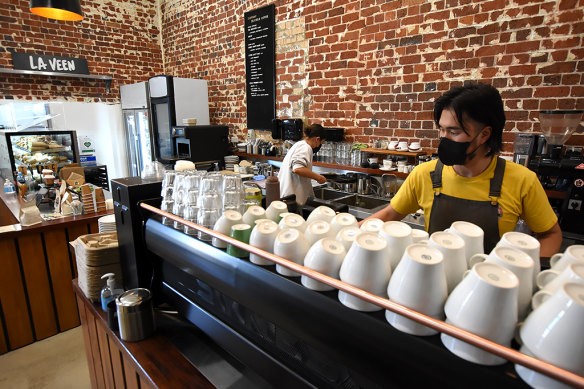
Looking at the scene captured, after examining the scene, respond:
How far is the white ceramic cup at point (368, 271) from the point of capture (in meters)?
0.70

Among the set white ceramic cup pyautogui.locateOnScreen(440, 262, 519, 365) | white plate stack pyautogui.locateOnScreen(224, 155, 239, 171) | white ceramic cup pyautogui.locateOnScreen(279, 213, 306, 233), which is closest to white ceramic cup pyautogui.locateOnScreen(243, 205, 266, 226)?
white ceramic cup pyautogui.locateOnScreen(279, 213, 306, 233)

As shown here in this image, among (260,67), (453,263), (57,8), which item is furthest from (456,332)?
(260,67)

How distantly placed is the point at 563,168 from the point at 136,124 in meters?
5.83

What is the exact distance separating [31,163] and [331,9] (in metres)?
4.08

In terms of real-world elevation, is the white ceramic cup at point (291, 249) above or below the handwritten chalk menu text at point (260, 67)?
below

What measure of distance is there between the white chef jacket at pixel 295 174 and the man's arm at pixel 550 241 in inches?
74.9

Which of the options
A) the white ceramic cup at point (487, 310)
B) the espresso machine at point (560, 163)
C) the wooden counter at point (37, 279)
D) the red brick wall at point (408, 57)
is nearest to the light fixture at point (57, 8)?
the wooden counter at point (37, 279)

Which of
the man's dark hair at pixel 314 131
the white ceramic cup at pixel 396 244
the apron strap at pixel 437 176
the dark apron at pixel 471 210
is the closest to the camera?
the white ceramic cup at pixel 396 244

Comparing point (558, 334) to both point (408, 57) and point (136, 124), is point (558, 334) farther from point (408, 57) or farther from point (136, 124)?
point (136, 124)

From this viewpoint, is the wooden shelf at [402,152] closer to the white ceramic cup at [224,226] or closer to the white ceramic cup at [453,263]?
the white ceramic cup at [224,226]

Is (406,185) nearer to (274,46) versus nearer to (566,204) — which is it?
(566,204)

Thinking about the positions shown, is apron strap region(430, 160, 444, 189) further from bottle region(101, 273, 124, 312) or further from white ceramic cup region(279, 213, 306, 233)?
bottle region(101, 273, 124, 312)

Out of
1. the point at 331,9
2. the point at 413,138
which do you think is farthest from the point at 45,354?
the point at 331,9

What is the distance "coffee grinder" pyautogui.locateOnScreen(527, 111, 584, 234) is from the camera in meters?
1.97
